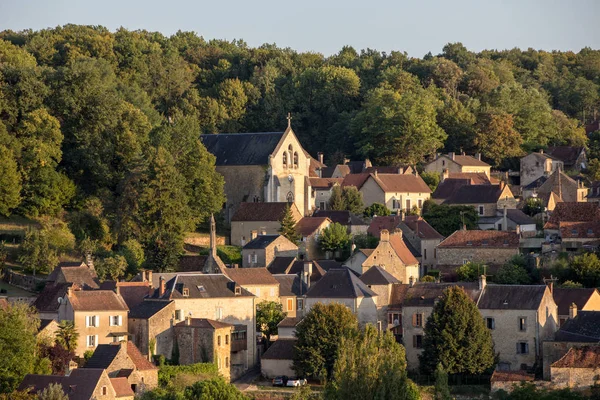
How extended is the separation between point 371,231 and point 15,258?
61.7 feet

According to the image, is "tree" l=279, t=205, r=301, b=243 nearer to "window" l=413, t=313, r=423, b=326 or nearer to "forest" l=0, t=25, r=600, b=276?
"forest" l=0, t=25, r=600, b=276

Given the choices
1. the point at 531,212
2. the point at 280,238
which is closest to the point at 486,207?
the point at 531,212

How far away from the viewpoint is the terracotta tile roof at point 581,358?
60.6m

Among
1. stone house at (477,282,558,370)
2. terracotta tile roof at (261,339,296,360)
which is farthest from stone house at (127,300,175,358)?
stone house at (477,282,558,370)

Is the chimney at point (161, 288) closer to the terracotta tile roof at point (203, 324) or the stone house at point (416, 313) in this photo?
the terracotta tile roof at point (203, 324)

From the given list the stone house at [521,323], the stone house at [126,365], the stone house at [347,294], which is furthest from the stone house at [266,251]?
the stone house at [126,365]

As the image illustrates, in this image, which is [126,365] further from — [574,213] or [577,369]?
[574,213]

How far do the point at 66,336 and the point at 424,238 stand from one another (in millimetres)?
23011

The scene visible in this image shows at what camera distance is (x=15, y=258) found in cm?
7638

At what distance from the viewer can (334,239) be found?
79.9m

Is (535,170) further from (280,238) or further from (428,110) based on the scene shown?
(280,238)

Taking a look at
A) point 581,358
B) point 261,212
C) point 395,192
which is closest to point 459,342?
point 581,358

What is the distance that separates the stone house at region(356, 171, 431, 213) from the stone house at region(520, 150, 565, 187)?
10486 mm

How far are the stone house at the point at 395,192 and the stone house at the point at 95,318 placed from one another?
2804 centimetres
